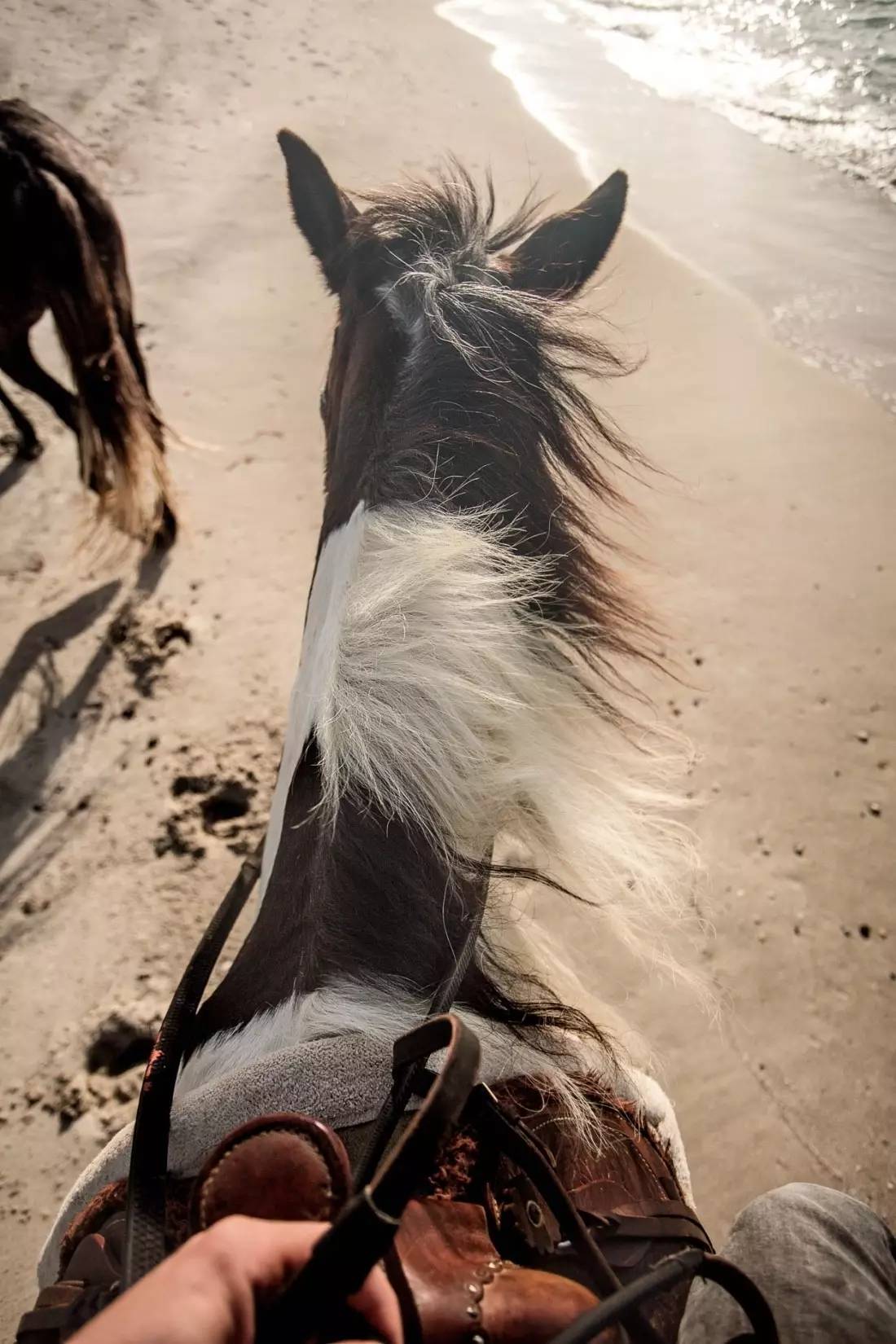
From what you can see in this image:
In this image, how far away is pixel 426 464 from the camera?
985 mm

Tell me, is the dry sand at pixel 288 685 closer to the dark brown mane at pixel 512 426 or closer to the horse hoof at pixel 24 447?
the horse hoof at pixel 24 447

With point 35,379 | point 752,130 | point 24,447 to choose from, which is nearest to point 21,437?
point 24,447

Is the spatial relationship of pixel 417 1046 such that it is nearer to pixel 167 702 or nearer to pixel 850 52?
pixel 167 702

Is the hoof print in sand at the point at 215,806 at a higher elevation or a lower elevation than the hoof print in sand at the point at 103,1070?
higher

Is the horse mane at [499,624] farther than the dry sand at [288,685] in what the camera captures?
No

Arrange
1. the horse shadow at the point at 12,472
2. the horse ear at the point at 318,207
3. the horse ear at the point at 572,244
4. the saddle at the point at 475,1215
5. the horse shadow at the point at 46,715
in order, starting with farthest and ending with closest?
the horse shadow at the point at 12,472
the horse shadow at the point at 46,715
the horse ear at the point at 318,207
the horse ear at the point at 572,244
the saddle at the point at 475,1215

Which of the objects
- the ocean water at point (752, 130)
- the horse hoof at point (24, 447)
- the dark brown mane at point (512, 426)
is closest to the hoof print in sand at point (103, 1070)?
the dark brown mane at point (512, 426)

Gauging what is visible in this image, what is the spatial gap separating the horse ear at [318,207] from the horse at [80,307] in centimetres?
123

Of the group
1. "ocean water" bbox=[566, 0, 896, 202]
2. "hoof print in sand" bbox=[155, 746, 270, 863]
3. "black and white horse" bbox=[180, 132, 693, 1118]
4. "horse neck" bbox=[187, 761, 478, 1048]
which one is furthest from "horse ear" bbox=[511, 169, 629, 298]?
"ocean water" bbox=[566, 0, 896, 202]

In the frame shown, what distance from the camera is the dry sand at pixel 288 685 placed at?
1.78m

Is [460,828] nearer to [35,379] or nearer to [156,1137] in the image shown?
[156,1137]

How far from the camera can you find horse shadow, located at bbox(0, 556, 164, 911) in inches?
82.5

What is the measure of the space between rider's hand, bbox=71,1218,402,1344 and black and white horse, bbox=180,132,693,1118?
332mm

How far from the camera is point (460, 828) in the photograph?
2.83ft
